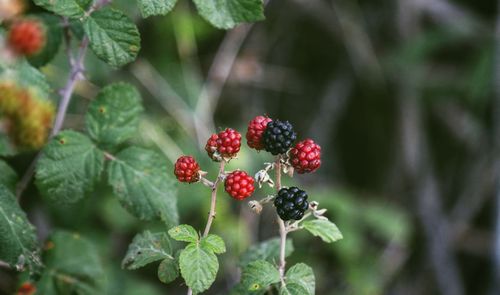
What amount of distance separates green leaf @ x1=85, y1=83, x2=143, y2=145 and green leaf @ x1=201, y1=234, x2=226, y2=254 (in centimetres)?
51

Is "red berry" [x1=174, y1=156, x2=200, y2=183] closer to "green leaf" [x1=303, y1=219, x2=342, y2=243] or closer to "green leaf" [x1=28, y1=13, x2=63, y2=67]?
"green leaf" [x1=303, y1=219, x2=342, y2=243]

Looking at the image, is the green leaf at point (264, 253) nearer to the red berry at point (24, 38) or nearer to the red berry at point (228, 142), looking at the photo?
the red berry at point (228, 142)

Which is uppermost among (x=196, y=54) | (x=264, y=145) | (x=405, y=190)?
(x=264, y=145)

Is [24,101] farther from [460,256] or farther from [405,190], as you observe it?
[460,256]

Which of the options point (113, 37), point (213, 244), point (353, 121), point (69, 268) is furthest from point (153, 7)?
point (353, 121)

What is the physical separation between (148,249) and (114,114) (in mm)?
494

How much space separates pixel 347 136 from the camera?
14.5ft

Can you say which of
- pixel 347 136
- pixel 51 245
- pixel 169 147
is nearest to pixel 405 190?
pixel 347 136

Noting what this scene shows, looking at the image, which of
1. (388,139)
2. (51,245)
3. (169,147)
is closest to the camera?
(51,245)

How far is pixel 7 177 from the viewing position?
168 centimetres

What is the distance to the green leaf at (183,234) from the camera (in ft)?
4.65

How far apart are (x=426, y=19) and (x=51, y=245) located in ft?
9.54

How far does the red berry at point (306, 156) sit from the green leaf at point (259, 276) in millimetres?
250

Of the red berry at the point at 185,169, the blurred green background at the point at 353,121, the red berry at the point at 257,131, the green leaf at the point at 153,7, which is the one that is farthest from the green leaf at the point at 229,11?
the blurred green background at the point at 353,121
